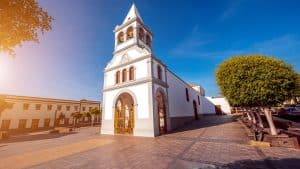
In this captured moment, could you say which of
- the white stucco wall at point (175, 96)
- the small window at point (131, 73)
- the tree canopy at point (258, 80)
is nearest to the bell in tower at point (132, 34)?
the small window at point (131, 73)

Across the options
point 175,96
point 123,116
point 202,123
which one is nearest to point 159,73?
point 175,96

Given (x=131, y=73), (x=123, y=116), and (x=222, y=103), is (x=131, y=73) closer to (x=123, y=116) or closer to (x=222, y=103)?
(x=123, y=116)

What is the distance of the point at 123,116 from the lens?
16.6m

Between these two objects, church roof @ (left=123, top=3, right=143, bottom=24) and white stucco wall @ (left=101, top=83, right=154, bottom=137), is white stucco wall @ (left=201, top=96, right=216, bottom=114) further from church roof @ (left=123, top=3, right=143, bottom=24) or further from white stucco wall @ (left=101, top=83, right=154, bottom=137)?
church roof @ (left=123, top=3, right=143, bottom=24)

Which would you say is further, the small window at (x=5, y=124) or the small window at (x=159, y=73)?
the small window at (x=5, y=124)

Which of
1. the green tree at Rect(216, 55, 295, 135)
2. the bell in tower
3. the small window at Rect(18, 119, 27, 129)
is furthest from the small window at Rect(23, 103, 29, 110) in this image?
the green tree at Rect(216, 55, 295, 135)

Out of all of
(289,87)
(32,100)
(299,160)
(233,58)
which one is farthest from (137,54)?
(32,100)

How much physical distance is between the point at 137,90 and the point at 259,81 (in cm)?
1007

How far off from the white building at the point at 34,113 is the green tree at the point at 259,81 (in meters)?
33.8

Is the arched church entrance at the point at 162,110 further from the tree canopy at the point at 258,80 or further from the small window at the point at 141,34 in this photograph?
the small window at the point at 141,34

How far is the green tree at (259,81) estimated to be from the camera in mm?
7777

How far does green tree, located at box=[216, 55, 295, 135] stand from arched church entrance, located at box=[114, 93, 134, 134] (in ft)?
32.1

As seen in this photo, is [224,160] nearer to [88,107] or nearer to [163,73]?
[163,73]

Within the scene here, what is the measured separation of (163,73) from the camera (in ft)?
55.1
